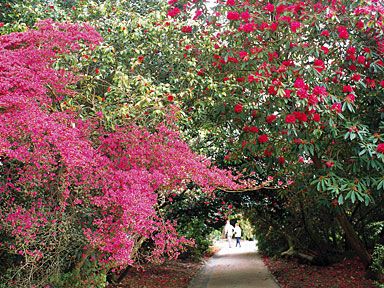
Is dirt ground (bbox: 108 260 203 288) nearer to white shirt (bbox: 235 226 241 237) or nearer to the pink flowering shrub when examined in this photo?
the pink flowering shrub

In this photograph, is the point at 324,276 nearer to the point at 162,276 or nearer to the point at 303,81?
the point at 162,276

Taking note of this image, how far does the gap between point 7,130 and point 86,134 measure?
140 centimetres

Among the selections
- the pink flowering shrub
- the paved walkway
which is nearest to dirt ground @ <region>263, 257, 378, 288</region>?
the paved walkway

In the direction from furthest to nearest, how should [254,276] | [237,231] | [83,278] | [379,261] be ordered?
1. [237,231]
2. [254,276]
3. [379,261]
4. [83,278]

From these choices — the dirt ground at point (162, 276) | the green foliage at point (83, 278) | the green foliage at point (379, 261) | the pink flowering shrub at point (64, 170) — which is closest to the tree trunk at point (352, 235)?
the green foliage at point (379, 261)

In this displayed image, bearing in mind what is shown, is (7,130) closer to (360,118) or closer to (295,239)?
(360,118)

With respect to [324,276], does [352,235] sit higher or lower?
higher

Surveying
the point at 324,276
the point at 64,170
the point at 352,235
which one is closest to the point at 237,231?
the point at 324,276

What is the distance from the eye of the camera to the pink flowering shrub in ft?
17.6

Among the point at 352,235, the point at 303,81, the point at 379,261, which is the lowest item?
the point at 379,261

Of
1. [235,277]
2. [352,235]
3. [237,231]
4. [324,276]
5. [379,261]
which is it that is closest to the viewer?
[379,261]

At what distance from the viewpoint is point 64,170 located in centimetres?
612

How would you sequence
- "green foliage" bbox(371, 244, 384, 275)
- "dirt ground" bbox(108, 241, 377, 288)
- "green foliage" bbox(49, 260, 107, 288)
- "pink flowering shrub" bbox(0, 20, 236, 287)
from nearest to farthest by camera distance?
1. "pink flowering shrub" bbox(0, 20, 236, 287)
2. "green foliage" bbox(49, 260, 107, 288)
3. "green foliage" bbox(371, 244, 384, 275)
4. "dirt ground" bbox(108, 241, 377, 288)

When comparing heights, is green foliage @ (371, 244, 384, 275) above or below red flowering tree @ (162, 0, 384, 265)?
below
